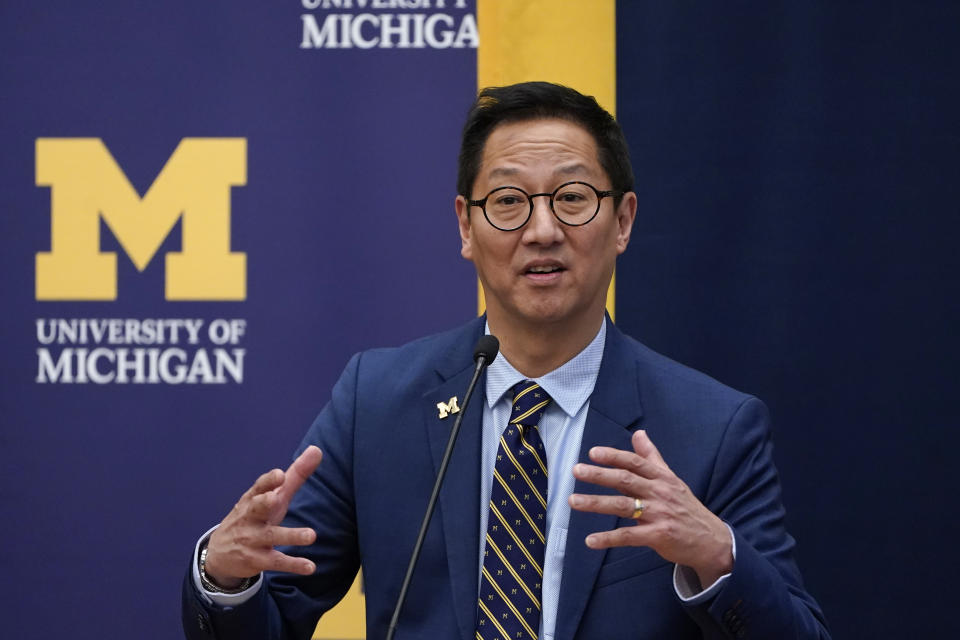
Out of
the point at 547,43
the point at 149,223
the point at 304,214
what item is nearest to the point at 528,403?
the point at 304,214

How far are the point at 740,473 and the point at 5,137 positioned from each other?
6.63 ft

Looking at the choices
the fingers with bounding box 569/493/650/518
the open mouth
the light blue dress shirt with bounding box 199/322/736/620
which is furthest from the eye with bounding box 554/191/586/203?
the fingers with bounding box 569/493/650/518

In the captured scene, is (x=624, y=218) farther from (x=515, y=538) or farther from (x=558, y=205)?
(x=515, y=538)

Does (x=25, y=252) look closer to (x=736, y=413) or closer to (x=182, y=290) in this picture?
(x=182, y=290)

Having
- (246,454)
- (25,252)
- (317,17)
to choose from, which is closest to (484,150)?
(317,17)

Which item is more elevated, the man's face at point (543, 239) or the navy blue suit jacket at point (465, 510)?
the man's face at point (543, 239)

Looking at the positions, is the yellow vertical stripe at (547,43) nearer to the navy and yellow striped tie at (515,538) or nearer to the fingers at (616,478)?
the navy and yellow striped tie at (515,538)

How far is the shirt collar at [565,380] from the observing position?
1.77 metres

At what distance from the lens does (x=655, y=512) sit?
1.33 meters

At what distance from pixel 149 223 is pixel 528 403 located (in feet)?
4.30

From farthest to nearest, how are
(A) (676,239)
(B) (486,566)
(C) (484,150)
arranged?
1. (A) (676,239)
2. (C) (484,150)
3. (B) (486,566)

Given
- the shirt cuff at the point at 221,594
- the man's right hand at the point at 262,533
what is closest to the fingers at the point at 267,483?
the man's right hand at the point at 262,533

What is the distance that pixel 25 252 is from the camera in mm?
2582

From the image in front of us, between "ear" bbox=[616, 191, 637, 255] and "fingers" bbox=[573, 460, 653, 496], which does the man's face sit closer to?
"ear" bbox=[616, 191, 637, 255]
